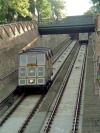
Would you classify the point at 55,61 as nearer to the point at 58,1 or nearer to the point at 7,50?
the point at 7,50

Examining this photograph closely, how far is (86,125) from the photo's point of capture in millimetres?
15391

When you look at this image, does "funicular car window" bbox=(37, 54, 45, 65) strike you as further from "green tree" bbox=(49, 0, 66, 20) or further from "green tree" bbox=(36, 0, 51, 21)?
"green tree" bbox=(49, 0, 66, 20)

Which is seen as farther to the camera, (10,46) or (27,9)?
(27,9)

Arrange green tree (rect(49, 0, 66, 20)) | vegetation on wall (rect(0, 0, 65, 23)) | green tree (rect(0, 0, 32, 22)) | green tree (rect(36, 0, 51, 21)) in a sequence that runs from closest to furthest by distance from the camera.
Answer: green tree (rect(0, 0, 32, 22)), vegetation on wall (rect(0, 0, 65, 23)), green tree (rect(36, 0, 51, 21)), green tree (rect(49, 0, 66, 20))

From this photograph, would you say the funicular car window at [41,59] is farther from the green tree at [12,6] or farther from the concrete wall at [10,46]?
the green tree at [12,6]

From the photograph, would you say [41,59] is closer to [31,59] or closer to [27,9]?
[31,59]

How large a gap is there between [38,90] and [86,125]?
10.4 meters

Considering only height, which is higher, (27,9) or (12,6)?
(12,6)

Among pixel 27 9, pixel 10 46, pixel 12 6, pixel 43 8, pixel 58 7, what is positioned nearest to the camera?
pixel 10 46

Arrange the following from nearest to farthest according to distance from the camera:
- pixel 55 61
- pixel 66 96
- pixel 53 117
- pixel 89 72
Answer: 1. pixel 53 117
2. pixel 66 96
3. pixel 89 72
4. pixel 55 61

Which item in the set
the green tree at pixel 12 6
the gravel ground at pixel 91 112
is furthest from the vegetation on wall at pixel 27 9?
the gravel ground at pixel 91 112

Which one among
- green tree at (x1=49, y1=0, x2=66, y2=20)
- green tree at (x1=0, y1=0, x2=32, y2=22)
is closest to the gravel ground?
green tree at (x1=0, y1=0, x2=32, y2=22)

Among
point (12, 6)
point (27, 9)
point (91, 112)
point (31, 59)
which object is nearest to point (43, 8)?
point (27, 9)

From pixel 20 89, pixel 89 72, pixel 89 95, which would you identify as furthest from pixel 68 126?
pixel 89 72
